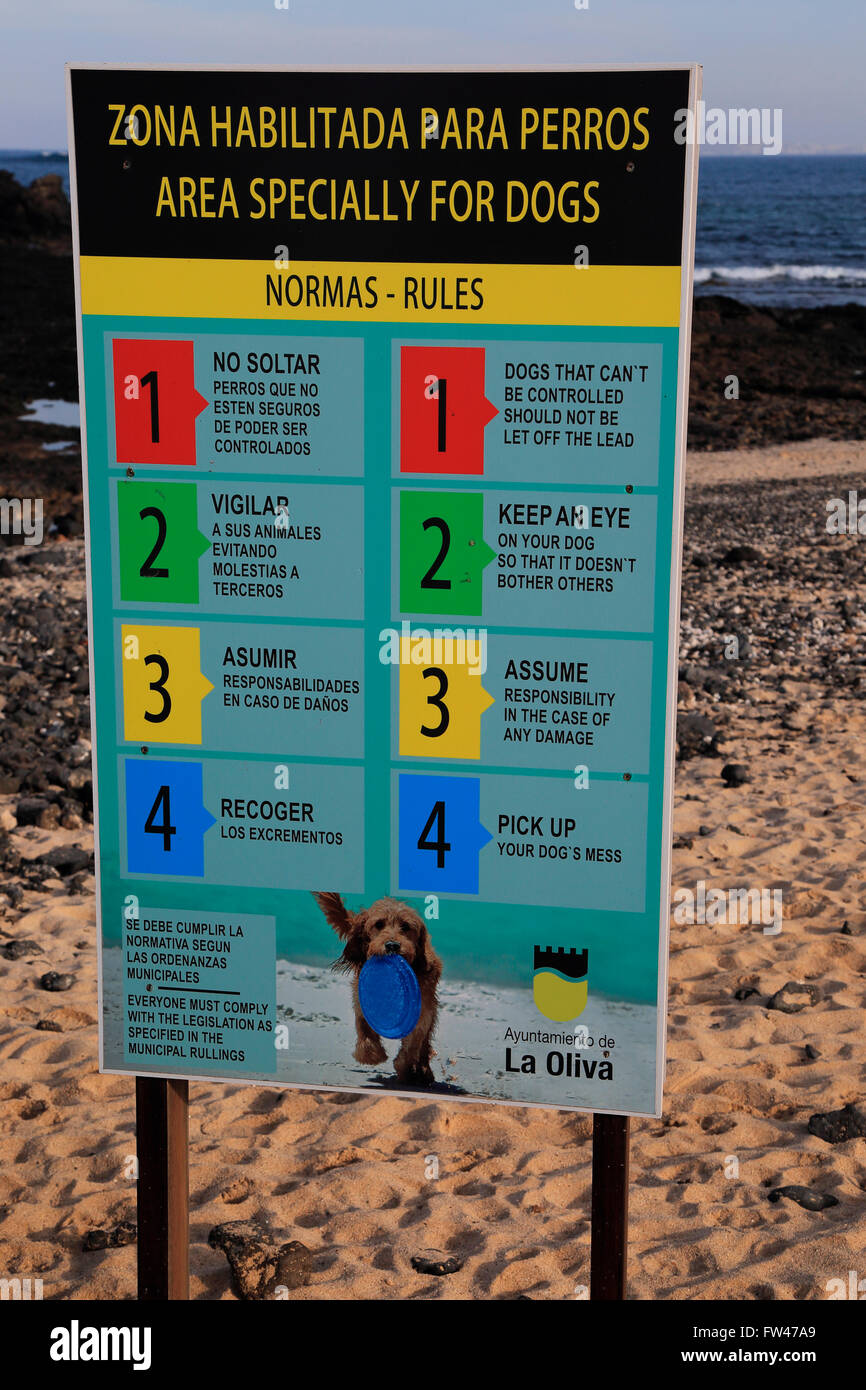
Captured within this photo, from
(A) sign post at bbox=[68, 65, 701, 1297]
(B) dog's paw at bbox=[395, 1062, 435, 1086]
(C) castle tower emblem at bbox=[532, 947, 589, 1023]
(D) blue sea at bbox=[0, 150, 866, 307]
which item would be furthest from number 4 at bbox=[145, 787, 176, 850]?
(D) blue sea at bbox=[0, 150, 866, 307]

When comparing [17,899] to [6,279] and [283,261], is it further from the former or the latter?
[6,279]

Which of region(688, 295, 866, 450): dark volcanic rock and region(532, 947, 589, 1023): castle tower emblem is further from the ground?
region(688, 295, 866, 450): dark volcanic rock

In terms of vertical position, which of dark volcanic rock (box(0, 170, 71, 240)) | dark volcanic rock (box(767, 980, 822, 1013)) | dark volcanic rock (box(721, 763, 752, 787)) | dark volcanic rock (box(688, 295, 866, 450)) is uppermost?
dark volcanic rock (box(0, 170, 71, 240))

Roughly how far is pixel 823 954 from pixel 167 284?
14.0ft

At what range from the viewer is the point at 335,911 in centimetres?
345

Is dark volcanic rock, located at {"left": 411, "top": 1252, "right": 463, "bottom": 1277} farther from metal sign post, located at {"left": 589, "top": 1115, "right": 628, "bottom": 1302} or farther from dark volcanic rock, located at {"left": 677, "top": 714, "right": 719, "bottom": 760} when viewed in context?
dark volcanic rock, located at {"left": 677, "top": 714, "right": 719, "bottom": 760}

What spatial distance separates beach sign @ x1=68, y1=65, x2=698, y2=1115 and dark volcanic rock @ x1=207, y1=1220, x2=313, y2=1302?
32.9 inches

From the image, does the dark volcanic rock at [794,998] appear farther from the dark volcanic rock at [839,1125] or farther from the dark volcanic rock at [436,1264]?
the dark volcanic rock at [436,1264]

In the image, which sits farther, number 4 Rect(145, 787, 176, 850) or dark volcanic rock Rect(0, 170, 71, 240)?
dark volcanic rock Rect(0, 170, 71, 240)

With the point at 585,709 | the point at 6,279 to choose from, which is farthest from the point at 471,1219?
the point at 6,279

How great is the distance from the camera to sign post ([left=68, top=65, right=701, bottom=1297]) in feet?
10.1

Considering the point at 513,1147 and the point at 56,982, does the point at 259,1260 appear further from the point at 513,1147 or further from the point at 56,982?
the point at 56,982

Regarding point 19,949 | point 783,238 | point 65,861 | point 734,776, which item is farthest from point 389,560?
point 783,238

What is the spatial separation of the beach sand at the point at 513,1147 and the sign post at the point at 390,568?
507 mm
